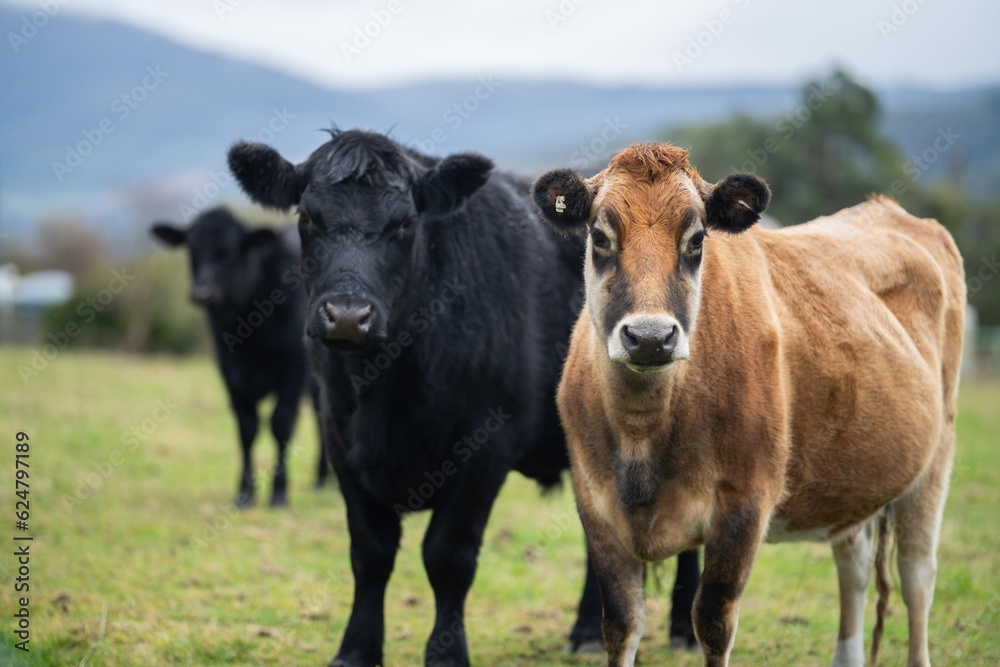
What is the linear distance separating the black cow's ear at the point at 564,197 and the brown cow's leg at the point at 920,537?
2.63 metres

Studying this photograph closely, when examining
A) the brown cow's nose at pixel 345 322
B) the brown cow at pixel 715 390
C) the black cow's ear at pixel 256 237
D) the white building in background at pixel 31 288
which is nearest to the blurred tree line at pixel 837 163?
the black cow's ear at pixel 256 237

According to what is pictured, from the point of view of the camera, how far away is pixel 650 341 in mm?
3914

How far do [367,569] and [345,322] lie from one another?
1463mm

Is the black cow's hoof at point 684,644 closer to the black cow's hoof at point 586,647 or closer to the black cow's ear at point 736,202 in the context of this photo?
the black cow's hoof at point 586,647

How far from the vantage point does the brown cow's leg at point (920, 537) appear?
5.65 meters

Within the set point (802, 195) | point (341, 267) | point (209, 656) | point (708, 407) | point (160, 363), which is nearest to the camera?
point (708, 407)

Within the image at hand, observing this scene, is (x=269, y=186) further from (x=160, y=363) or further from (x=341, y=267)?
(x=160, y=363)

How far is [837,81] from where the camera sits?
43.9 metres

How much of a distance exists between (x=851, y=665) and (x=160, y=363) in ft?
91.0

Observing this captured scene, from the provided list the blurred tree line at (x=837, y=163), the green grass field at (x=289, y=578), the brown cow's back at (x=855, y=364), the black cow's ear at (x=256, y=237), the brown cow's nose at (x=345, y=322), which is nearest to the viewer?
the brown cow's back at (x=855, y=364)

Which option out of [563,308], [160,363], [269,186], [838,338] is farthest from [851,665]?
[160,363]

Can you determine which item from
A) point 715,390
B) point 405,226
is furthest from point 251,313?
point 715,390

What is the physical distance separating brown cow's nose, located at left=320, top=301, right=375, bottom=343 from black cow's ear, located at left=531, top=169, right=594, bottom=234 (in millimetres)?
1122

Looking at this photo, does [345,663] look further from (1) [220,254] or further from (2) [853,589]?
(1) [220,254]
